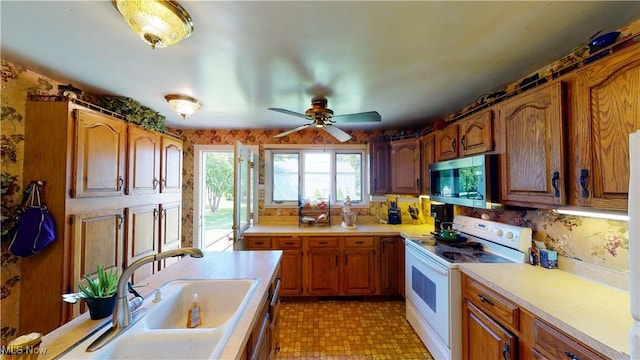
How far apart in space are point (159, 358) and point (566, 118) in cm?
222

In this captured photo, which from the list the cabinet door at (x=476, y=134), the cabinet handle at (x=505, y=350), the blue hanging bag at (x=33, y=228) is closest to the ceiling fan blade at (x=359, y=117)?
the cabinet door at (x=476, y=134)

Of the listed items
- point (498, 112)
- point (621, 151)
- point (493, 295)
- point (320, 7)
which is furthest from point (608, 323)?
point (320, 7)

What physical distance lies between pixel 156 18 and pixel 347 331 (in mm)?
2829

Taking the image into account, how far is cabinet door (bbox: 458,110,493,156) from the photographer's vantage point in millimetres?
1919

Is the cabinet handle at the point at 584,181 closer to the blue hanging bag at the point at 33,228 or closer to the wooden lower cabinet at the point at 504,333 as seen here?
the wooden lower cabinet at the point at 504,333

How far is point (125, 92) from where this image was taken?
7.45 feet

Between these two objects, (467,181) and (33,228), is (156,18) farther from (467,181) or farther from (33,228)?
(467,181)

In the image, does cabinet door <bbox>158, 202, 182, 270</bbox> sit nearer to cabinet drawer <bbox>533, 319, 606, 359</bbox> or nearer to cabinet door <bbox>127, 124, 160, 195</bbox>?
cabinet door <bbox>127, 124, 160, 195</bbox>

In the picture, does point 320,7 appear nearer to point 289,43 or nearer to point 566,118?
point 289,43

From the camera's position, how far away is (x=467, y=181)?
6.82ft

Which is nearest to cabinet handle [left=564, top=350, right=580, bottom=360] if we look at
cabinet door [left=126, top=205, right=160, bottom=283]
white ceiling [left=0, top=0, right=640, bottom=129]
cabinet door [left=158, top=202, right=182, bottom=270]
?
white ceiling [left=0, top=0, right=640, bottom=129]

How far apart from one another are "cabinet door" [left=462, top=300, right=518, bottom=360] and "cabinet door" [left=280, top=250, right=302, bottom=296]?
1827mm

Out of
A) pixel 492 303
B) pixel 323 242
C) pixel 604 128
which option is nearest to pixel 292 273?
pixel 323 242

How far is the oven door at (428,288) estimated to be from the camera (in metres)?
1.86
